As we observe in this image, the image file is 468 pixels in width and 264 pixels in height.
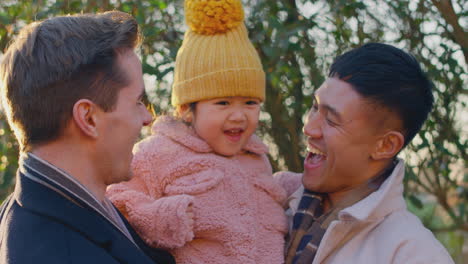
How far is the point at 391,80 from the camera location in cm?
216

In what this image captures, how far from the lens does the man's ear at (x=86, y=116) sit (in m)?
1.61

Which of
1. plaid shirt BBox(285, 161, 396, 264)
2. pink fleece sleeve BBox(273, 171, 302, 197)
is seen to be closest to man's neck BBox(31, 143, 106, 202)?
plaid shirt BBox(285, 161, 396, 264)

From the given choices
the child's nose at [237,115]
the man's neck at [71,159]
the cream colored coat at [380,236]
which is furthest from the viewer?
the child's nose at [237,115]

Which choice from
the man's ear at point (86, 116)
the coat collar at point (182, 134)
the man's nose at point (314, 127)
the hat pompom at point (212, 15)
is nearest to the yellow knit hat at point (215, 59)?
the hat pompom at point (212, 15)

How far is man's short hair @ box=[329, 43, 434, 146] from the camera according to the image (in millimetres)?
2162

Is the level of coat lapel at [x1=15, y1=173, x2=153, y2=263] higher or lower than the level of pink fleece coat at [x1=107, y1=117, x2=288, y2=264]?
higher

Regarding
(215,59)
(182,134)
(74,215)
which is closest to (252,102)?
(215,59)

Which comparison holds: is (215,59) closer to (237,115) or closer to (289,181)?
(237,115)

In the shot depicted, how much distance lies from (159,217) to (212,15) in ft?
3.08

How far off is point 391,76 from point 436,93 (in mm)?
1376

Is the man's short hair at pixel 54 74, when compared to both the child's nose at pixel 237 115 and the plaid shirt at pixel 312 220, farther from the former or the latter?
the plaid shirt at pixel 312 220

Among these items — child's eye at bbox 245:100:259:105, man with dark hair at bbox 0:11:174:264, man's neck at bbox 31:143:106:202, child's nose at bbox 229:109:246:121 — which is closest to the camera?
man with dark hair at bbox 0:11:174:264

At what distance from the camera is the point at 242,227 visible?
2.21 m

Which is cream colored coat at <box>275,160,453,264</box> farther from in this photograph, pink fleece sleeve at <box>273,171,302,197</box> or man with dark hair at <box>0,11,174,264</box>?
man with dark hair at <box>0,11,174,264</box>
